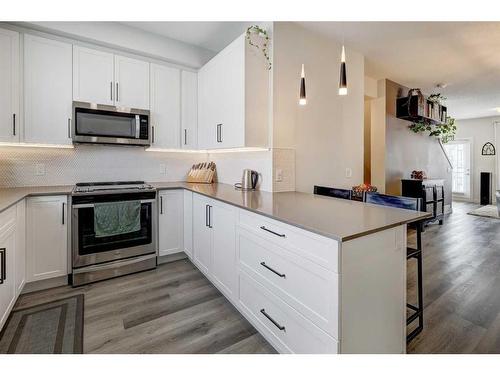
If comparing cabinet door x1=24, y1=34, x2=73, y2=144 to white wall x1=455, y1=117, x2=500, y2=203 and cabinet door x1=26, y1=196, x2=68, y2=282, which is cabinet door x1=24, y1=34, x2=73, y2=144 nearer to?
cabinet door x1=26, y1=196, x2=68, y2=282

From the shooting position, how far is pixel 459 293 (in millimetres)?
2346

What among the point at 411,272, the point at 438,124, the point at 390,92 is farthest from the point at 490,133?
the point at 411,272

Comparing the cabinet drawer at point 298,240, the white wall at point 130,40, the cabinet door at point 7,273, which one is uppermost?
the white wall at point 130,40

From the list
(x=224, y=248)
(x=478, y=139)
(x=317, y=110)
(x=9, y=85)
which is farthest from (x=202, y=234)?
(x=478, y=139)

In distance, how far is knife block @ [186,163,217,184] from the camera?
11.3 feet

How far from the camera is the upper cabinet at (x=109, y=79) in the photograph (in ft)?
8.84

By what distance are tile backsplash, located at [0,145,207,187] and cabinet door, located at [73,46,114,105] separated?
572 mm

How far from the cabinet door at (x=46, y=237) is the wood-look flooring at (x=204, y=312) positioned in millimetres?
201

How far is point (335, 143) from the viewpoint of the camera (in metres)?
3.02

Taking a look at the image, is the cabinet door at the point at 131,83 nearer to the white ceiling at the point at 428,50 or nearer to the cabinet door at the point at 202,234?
the cabinet door at the point at 202,234

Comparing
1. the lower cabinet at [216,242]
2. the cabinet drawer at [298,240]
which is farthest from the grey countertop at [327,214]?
the lower cabinet at [216,242]

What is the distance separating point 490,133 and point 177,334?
999 cm

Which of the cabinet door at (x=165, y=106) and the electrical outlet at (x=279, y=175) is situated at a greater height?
the cabinet door at (x=165, y=106)

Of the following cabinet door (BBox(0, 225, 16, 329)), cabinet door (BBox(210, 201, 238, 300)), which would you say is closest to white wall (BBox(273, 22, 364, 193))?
cabinet door (BBox(210, 201, 238, 300))
